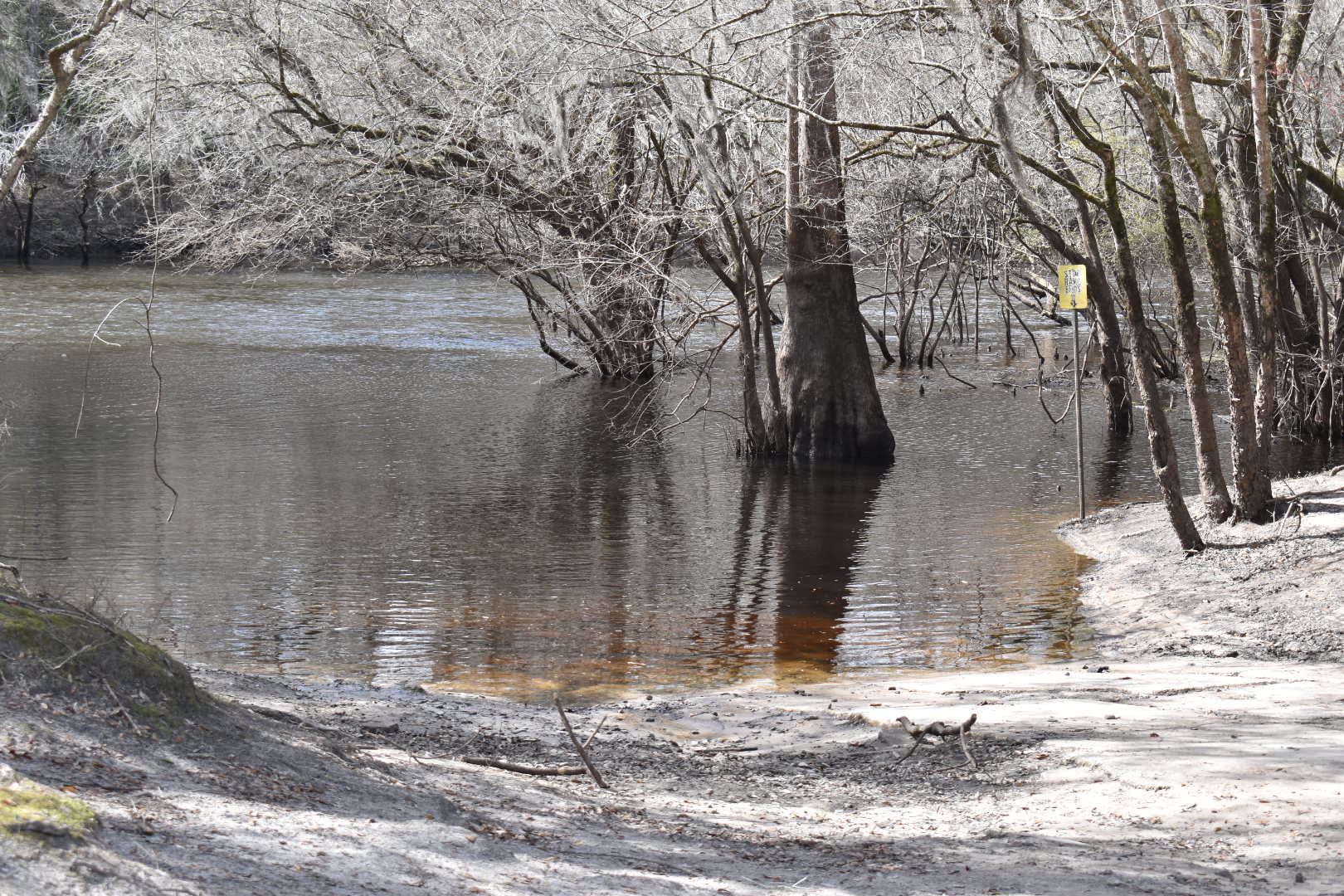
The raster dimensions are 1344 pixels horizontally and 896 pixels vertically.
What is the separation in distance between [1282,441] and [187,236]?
1542cm

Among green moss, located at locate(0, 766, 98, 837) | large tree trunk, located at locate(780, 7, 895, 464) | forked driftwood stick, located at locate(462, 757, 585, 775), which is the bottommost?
forked driftwood stick, located at locate(462, 757, 585, 775)

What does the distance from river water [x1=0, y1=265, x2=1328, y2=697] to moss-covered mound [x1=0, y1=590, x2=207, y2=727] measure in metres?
2.67

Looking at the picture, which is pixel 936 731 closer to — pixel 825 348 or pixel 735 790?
pixel 735 790

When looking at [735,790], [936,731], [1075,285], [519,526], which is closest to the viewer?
[735,790]

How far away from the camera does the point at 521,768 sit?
19.3 feet

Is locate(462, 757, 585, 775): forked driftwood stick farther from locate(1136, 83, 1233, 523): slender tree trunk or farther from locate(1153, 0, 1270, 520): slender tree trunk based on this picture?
locate(1153, 0, 1270, 520): slender tree trunk

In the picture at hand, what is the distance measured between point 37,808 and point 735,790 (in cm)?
316

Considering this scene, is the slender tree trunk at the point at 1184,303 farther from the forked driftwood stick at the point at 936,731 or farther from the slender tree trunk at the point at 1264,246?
the forked driftwood stick at the point at 936,731

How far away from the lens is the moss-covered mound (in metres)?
4.66

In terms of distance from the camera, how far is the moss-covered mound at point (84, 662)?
466 cm

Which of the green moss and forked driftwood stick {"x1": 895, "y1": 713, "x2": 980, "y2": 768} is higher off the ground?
the green moss

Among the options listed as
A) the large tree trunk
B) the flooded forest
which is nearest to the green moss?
the flooded forest

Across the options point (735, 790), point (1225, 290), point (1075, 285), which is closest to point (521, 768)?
point (735, 790)

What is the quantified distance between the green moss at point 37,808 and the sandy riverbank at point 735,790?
0.15 ft
